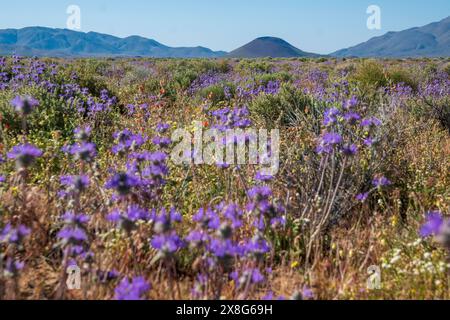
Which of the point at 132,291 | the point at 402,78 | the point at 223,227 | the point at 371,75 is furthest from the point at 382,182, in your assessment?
the point at 402,78

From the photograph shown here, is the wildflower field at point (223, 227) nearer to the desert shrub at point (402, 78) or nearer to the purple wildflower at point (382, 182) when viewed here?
the purple wildflower at point (382, 182)

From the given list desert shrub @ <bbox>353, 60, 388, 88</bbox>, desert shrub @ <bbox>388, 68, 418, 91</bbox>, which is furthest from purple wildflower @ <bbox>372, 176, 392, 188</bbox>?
desert shrub @ <bbox>388, 68, 418, 91</bbox>

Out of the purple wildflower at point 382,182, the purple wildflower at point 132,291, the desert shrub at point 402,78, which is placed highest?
the desert shrub at point 402,78

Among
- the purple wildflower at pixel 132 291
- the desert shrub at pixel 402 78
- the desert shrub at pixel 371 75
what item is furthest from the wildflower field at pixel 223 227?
the desert shrub at pixel 402 78

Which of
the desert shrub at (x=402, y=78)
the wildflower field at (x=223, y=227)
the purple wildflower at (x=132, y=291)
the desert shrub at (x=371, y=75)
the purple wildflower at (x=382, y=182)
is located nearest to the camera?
the purple wildflower at (x=132, y=291)

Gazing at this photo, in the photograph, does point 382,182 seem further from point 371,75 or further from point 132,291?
point 371,75

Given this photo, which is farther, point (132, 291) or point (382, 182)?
point (382, 182)

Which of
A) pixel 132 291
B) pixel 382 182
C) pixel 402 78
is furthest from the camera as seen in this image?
pixel 402 78

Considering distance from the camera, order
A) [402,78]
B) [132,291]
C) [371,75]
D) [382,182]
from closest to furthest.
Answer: [132,291], [382,182], [371,75], [402,78]

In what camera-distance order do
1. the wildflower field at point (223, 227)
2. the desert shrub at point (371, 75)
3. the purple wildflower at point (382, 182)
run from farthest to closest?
the desert shrub at point (371, 75)
the purple wildflower at point (382, 182)
the wildflower field at point (223, 227)

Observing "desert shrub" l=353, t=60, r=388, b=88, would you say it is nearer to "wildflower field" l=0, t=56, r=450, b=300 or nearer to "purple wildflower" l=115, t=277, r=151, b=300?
"wildflower field" l=0, t=56, r=450, b=300

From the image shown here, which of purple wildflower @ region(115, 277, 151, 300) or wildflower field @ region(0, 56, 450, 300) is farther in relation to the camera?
wildflower field @ region(0, 56, 450, 300)
